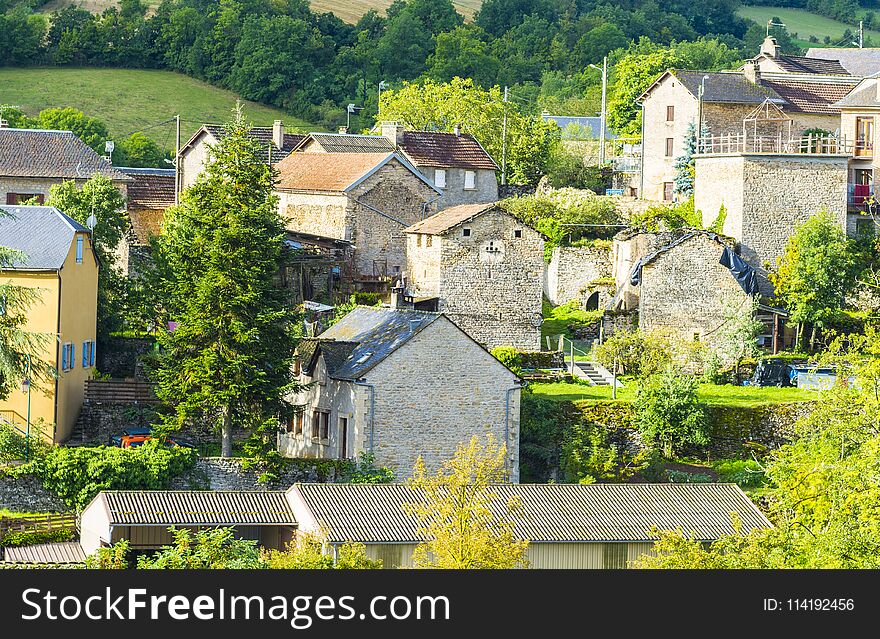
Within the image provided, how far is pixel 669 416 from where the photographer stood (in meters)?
45.8

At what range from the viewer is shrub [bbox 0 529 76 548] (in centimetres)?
3616

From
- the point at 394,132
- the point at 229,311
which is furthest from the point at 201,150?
the point at 229,311

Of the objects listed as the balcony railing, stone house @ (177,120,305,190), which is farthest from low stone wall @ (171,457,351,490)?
stone house @ (177,120,305,190)

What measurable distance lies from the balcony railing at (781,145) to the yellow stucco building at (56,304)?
23.1m

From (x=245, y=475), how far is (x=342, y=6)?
10576 cm

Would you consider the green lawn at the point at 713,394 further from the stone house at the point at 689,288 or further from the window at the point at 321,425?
the window at the point at 321,425

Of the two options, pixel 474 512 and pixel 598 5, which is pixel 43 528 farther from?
pixel 598 5

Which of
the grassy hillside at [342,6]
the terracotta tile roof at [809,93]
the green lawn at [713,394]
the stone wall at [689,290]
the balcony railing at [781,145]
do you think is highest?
the grassy hillside at [342,6]

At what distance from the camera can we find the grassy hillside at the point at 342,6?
128 metres

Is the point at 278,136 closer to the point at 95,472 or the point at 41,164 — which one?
the point at 41,164

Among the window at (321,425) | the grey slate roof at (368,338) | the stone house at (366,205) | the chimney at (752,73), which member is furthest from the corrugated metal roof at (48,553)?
the chimney at (752,73)

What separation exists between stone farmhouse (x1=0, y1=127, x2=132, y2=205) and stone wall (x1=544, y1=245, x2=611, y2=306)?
17013mm

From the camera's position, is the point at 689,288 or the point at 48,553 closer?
the point at 48,553

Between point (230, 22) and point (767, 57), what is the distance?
162ft
